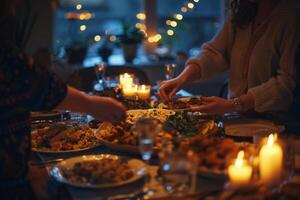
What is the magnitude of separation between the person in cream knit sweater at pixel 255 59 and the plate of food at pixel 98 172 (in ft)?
2.10

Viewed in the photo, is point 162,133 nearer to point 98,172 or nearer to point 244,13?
point 98,172

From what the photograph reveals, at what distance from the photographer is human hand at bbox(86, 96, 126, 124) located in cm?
153

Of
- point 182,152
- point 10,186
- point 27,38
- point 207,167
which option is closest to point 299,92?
point 207,167

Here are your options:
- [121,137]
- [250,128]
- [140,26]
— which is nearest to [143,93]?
[250,128]

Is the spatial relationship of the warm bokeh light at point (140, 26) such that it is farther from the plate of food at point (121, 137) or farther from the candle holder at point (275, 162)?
the candle holder at point (275, 162)

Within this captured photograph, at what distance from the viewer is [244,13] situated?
250 centimetres

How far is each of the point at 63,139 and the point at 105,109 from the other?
0.37 meters

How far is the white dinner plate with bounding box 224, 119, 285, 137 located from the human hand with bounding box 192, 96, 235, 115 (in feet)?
0.24

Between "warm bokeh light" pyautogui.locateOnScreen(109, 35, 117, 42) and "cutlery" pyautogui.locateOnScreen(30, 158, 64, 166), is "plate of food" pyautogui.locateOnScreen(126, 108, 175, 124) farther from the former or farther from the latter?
"warm bokeh light" pyautogui.locateOnScreen(109, 35, 117, 42)

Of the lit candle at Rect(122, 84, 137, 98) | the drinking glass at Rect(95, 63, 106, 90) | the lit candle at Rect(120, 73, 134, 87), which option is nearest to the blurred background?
the drinking glass at Rect(95, 63, 106, 90)

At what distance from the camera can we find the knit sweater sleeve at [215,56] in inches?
106

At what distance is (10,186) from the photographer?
144 cm

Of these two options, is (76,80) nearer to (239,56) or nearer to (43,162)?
(239,56)

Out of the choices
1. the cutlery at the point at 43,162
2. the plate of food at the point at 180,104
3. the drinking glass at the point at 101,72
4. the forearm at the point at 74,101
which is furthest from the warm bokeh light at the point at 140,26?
the forearm at the point at 74,101
